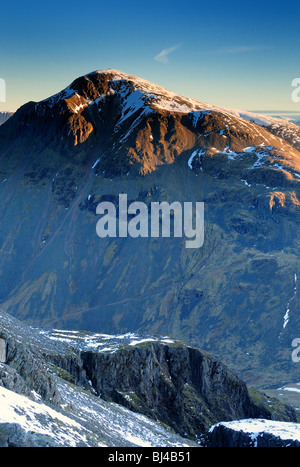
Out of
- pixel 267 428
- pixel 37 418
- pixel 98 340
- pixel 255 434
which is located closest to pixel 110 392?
pixel 98 340

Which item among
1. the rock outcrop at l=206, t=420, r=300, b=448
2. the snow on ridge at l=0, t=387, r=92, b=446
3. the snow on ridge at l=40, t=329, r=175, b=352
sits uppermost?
the snow on ridge at l=0, t=387, r=92, b=446

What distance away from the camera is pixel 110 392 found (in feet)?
493

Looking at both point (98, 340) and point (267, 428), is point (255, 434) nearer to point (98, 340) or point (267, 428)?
point (267, 428)

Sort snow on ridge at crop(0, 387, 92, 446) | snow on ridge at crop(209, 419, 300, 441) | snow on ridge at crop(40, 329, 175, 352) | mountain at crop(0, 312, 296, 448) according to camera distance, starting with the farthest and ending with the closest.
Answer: snow on ridge at crop(40, 329, 175, 352)
snow on ridge at crop(209, 419, 300, 441)
mountain at crop(0, 312, 296, 448)
snow on ridge at crop(0, 387, 92, 446)

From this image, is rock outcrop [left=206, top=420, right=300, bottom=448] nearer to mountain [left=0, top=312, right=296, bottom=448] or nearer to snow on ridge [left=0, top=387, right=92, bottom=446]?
mountain [left=0, top=312, right=296, bottom=448]

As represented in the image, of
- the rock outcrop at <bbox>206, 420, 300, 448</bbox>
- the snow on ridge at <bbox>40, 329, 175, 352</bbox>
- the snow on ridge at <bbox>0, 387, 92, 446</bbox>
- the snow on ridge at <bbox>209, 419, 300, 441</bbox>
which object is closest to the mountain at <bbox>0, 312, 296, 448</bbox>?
the snow on ridge at <bbox>0, 387, 92, 446</bbox>

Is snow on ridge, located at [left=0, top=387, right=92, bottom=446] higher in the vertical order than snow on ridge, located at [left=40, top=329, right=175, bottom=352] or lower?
higher

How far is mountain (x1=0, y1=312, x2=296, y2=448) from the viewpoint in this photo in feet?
241

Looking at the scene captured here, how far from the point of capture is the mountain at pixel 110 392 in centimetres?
7331

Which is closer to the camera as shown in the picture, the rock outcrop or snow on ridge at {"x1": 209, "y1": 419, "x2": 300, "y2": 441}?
the rock outcrop

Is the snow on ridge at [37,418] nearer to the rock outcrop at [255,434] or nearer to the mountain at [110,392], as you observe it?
the mountain at [110,392]

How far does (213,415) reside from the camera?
561 ft
